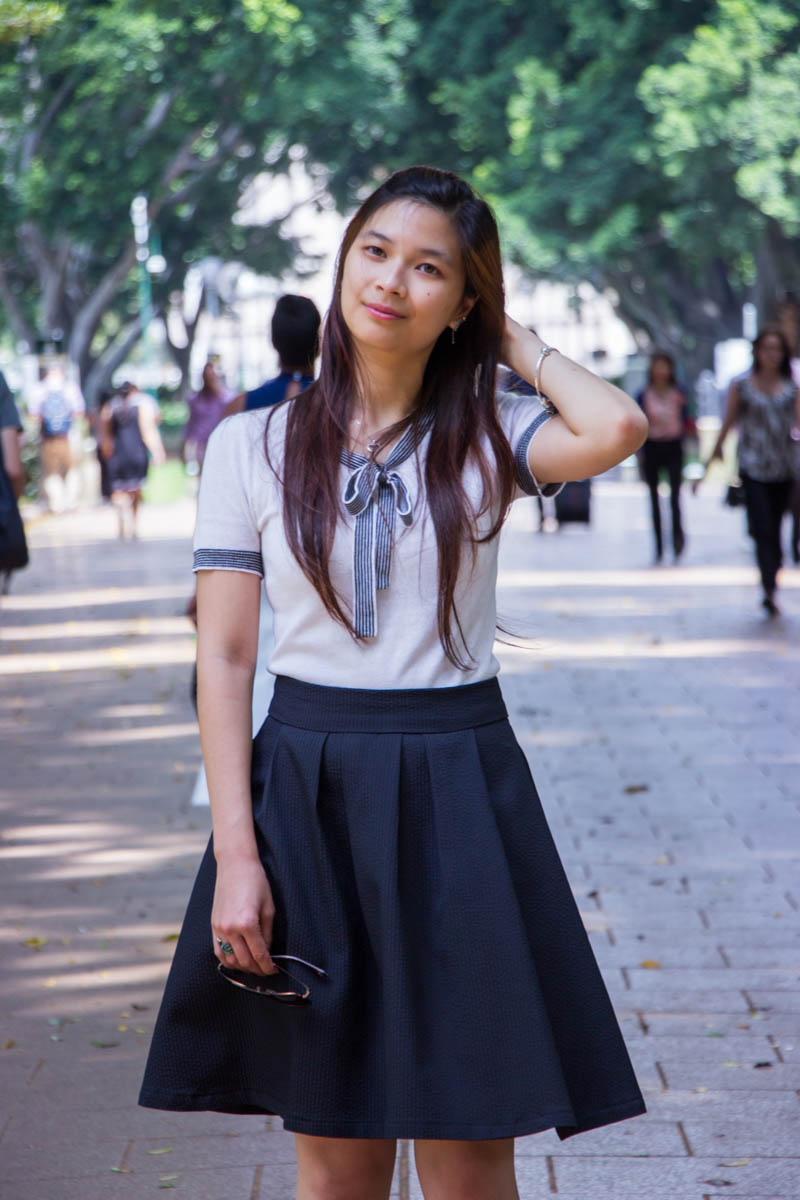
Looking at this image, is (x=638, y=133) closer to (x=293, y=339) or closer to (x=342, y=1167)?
(x=293, y=339)

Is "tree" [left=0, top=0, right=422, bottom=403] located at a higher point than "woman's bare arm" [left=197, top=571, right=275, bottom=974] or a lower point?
lower

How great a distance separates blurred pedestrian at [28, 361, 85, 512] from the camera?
71.0 feet

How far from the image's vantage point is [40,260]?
31.0m

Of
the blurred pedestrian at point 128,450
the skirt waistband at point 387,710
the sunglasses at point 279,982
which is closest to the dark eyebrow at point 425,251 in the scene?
the skirt waistband at point 387,710

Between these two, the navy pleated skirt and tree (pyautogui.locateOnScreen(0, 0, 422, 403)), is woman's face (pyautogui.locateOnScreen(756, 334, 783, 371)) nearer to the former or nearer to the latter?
the navy pleated skirt

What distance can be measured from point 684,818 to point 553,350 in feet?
13.4

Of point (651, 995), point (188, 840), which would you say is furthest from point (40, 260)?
point (651, 995)

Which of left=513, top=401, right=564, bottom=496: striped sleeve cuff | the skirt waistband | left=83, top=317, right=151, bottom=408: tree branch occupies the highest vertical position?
left=513, top=401, right=564, bottom=496: striped sleeve cuff

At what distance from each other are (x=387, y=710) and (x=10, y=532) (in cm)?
504

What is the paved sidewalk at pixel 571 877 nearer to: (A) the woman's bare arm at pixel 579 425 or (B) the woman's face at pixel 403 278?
(A) the woman's bare arm at pixel 579 425

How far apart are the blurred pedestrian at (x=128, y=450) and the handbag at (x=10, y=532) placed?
38.2ft

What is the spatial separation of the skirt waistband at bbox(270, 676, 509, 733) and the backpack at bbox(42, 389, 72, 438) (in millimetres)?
19810

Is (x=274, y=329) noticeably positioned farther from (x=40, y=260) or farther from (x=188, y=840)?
(x=40, y=260)

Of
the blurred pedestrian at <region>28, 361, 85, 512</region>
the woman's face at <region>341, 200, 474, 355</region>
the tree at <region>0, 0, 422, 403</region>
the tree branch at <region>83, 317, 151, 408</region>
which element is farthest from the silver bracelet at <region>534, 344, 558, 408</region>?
the tree branch at <region>83, 317, 151, 408</region>
